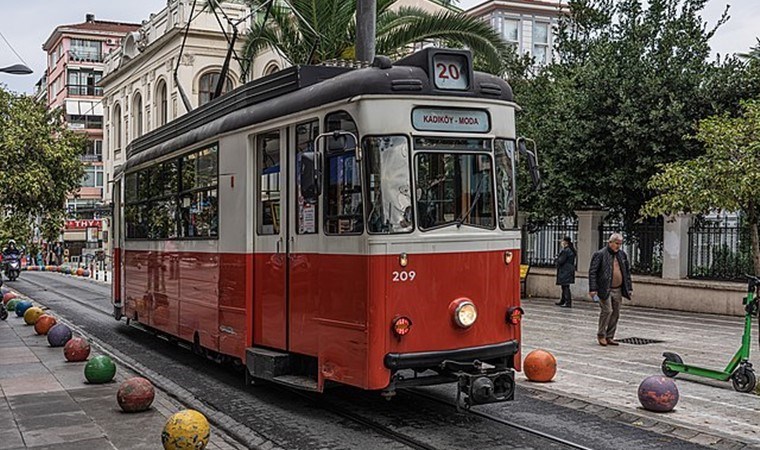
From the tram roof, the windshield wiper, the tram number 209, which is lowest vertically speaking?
the tram number 209

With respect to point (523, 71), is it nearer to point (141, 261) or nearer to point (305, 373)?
point (141, 261)

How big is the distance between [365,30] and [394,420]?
26.8 feet

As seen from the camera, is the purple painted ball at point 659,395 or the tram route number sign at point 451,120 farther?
the purple painted ball at point 659,395

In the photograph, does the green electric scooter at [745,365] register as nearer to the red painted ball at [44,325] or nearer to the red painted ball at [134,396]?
the red painted ball at [134,396]

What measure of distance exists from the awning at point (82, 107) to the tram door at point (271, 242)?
2886 inches

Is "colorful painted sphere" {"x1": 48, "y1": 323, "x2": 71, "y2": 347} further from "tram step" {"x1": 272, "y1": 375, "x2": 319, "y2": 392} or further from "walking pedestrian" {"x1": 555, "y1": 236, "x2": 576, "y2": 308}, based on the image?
"walking pedestrian" {"x1": 555, "y1": 236, "x2": 576, "y2": 308}

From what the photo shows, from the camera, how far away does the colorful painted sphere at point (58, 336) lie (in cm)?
1527

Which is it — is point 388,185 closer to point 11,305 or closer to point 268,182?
point 268,182

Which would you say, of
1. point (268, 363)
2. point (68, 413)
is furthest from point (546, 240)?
point (68, 413)

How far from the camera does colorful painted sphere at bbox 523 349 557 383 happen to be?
1128 centimetres

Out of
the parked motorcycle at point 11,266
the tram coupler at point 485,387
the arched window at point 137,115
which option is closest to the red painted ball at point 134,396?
the tram coupler at point 485,387

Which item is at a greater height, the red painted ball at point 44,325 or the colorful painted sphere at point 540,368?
the colorful painted sphere at point 540,368

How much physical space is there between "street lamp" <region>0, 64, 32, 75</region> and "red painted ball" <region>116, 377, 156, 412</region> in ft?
46.8

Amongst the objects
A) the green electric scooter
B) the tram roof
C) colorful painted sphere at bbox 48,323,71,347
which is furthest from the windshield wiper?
colorful painted sphere at bbox 48,323,71,347
